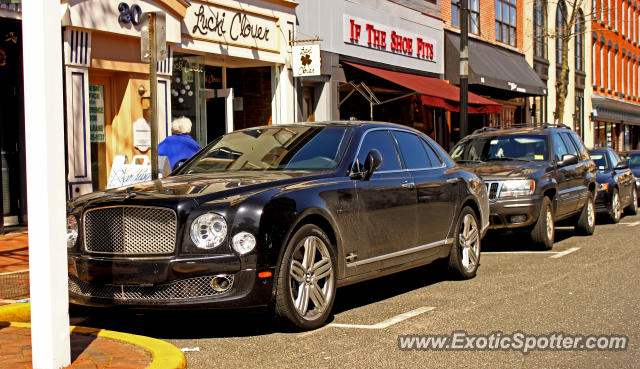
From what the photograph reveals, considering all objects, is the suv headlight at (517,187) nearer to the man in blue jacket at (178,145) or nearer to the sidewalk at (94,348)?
the man in blue jacket at (178,145)

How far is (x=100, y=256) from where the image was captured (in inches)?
238

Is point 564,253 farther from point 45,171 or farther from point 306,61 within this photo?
point 306,61

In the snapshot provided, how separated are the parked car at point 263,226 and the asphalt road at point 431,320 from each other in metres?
0.33

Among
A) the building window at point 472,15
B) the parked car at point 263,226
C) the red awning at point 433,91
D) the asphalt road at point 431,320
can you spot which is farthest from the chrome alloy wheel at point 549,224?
the building window at point 472,15

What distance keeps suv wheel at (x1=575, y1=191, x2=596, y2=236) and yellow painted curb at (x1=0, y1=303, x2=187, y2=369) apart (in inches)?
361

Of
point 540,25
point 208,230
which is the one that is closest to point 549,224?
point 208,230

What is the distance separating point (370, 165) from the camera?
7094 mm

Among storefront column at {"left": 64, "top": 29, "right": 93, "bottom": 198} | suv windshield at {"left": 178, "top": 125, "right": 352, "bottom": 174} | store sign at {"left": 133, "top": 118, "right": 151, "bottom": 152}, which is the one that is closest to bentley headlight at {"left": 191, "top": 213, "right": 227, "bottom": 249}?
suv windshield at {"left": 178, "top": 125, "right": 352, "bottom": 174}

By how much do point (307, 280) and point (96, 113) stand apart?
803 cm

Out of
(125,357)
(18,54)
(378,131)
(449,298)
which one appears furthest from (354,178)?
(18,54)

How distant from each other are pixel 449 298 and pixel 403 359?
2.29m

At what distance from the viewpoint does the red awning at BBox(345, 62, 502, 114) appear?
808 inches

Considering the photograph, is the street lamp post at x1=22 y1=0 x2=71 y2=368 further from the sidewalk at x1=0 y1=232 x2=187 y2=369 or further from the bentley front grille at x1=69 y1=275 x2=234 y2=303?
the bentley front grille at x1=69 y1=275 x2=234 y2=303

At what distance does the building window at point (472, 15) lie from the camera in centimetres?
2752
